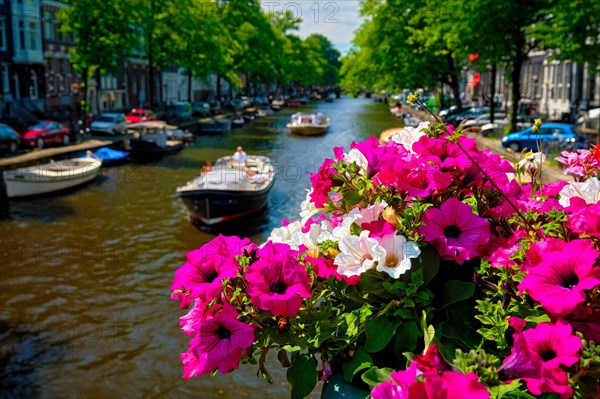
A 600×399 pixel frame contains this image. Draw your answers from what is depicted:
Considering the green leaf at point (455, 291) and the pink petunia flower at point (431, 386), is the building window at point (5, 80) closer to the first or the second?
the green leaf at point (455, 291)

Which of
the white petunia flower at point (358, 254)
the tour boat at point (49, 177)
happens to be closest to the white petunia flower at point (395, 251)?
the white petunia flower at point (358, 254)

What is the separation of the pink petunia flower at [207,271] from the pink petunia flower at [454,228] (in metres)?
0.66

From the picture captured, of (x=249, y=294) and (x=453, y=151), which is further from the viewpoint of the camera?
(x=453, y=151)

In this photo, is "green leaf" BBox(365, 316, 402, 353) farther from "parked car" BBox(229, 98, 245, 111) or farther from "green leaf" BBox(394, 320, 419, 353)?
"parked car" BBox(229, 98, 245, 111)

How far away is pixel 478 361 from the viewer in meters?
1.65

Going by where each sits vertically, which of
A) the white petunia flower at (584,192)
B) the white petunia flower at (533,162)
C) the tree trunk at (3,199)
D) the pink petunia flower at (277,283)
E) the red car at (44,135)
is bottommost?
the tree trunk at (3,199)

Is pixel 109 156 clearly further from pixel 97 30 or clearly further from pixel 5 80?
pixel 5 80

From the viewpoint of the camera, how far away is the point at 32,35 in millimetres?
48469

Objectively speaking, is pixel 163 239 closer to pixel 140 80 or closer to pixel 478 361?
pixel 478 361

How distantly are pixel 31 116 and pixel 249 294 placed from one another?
47.8m

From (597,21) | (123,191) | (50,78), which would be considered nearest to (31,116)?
(50,78)

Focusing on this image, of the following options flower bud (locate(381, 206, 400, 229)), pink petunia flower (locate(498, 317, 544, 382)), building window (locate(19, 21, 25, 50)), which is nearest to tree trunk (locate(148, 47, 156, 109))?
building window (locate(19, 21, 25, 50))

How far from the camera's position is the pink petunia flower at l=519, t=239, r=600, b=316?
6.07 ft

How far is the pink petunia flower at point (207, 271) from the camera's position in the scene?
220cm
